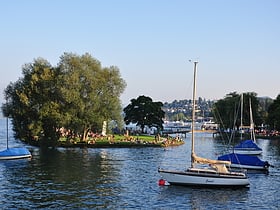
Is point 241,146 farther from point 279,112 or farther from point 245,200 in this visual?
point 279,112

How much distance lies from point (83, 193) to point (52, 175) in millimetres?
12773

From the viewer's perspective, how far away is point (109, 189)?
47.2 meters

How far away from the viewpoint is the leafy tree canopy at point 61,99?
9650cm

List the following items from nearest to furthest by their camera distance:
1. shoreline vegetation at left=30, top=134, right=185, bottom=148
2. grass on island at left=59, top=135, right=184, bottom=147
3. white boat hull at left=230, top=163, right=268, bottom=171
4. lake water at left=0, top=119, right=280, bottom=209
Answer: lake water at left=0, top=119, right=280, bottom=209 < white boat hull at left=230, top=163, right=268, bottom=171 < shoreline vegetation at left=30, top=134, right=185, bottom=148 < grass on island at left=59, top=135, right=184, bottom=147

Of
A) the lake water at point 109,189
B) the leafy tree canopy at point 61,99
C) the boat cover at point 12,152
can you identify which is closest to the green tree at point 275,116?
the leafy tree canopy at point 61,99

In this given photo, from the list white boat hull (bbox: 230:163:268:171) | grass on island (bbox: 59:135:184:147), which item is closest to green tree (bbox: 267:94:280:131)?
grass on island (bbox: 59:135:184:147)

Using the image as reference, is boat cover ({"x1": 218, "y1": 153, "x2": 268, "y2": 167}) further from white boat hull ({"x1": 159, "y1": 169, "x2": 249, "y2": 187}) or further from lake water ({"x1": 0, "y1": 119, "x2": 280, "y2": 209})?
white boat hull ({"x1": 159, "y1": 169, "x2": 249, "y2": 187})

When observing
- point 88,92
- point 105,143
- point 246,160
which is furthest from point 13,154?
point 246,160

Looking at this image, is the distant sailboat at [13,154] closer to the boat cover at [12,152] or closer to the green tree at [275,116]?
the boat cover at [12,152]

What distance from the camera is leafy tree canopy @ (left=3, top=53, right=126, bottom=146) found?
96.5 metres

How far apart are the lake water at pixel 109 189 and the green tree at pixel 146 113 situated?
72973mm

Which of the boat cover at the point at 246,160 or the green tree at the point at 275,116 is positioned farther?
the green tree at the point at 275,116

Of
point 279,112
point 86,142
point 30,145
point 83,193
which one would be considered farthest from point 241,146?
point 279,112

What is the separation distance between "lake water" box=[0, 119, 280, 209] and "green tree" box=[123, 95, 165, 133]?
239 ft
